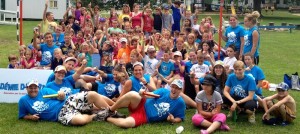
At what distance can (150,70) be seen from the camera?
9984 millimetres

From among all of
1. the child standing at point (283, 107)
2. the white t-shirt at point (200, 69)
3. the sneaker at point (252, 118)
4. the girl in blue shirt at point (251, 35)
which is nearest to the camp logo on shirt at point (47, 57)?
the white t-shirt at point (200, 69)

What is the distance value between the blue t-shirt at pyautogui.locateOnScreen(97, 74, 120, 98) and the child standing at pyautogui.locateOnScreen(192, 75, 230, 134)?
2149 millimetres

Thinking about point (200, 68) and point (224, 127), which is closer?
point (224, 127)

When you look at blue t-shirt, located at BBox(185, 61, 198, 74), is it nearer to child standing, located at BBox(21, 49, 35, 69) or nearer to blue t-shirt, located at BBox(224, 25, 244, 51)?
blue t-shirt, located at BBox(224, 25, 244, 51)

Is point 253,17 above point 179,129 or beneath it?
above

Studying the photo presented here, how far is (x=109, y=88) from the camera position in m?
8.80

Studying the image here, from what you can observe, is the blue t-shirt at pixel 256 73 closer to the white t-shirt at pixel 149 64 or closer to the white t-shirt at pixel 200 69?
the white t-shirt at pixel 200 69

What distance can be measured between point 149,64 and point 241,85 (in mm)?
2872

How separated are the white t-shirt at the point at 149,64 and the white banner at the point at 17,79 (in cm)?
236

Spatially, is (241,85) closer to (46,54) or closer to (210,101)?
(210,101)

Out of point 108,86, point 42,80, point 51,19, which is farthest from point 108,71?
point 51,19

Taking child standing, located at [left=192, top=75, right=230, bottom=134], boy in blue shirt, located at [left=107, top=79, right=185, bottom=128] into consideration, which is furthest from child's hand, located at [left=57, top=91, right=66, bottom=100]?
child standing, located at [left=192, top=75, right=230, bottom=134]

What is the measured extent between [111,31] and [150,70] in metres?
3.28

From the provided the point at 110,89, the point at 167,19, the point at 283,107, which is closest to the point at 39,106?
the point at 110,89
